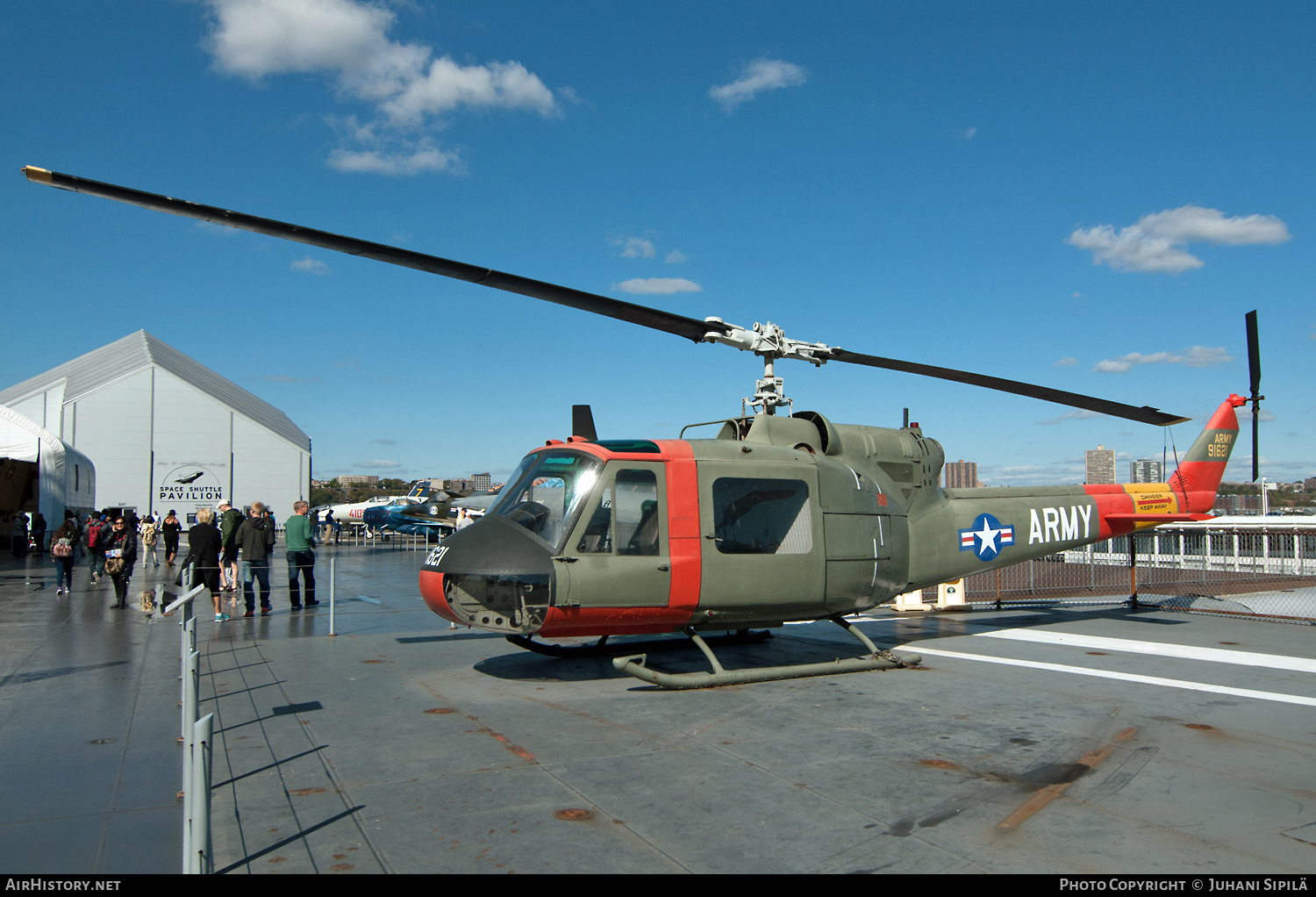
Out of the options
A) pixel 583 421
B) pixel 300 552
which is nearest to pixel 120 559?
pixel 300 552

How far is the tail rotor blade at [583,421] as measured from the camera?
35.5 feet

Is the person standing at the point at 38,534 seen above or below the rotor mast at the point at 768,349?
below

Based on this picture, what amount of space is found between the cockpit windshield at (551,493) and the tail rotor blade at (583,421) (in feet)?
7.17

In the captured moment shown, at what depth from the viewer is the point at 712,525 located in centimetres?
838

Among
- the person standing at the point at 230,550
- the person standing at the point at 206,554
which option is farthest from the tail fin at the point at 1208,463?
the person standing at the point at 230,550

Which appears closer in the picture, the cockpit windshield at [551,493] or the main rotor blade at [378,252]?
the main rotor blade at [378,252]

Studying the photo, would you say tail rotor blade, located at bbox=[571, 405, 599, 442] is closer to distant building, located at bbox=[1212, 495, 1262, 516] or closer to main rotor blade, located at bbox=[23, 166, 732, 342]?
main rotor blade, located at bbox=[23, 166, 732, 342]

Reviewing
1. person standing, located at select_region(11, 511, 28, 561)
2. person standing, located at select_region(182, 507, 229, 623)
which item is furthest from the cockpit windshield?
person standing, located at select_region(11, 511, 28, 561)

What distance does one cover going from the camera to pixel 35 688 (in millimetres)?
7965

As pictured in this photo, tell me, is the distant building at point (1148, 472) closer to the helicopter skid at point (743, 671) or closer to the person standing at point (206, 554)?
the helicopter skid at point (743, 671)

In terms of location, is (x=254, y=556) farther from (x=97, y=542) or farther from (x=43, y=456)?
(x=43, y=456)
